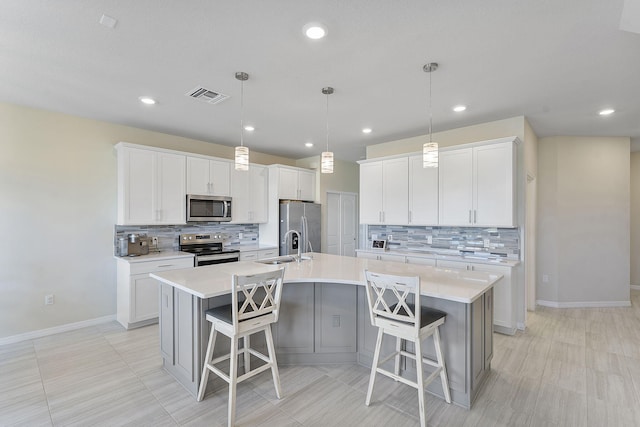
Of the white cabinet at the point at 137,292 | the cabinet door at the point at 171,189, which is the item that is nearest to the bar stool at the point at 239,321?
the white cabinet at the point at 137,292

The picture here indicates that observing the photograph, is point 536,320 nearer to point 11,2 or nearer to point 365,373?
point 365,373

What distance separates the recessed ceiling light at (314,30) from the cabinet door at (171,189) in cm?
306

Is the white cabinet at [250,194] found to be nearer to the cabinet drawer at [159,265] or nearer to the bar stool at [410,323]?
the cabinet drawer at [159,265]

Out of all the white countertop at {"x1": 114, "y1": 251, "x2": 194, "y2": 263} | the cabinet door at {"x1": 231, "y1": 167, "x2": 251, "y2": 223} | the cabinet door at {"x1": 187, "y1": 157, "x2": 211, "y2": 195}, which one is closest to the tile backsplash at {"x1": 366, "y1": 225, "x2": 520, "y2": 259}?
the cabinet door at {"x1": 231, "y1": 167, "x2": 251, "y2": 223}

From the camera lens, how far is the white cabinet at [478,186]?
367 cm

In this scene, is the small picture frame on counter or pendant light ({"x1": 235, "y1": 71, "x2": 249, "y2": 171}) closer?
pendant light ({"x1": 235, "y1": 71, "x2": 249, "y2": 171})

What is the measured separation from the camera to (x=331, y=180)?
6.50 m

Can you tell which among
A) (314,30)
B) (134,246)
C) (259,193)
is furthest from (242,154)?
(259,193)

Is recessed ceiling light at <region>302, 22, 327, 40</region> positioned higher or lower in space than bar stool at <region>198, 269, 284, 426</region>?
higher

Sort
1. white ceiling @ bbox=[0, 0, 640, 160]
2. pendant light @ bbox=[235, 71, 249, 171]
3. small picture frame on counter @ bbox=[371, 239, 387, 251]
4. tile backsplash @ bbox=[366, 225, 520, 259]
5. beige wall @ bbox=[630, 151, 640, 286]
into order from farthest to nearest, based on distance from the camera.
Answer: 1. beige wall @ bbox=[630, 151, 640, 286]
2. small picture frame on counter @ bbox=[371, 239, 387, 251]
3. tile backsplash @ bbox=[366, 225, 520, 259]
4. pendant light @ bbox=[235, 71, 249, 171]
5. white ceiling @ bbox=[0, 0, 640, 160]

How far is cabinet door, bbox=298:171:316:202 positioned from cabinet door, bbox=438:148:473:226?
266 centimetres

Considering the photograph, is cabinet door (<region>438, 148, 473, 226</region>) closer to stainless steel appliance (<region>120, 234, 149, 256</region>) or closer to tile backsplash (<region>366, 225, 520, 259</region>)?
tile backsplash (<region>366, 225, 520, 259</region>)

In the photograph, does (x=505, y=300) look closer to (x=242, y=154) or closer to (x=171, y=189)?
(x=242, y=154)

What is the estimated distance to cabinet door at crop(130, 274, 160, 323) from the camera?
3.78 meters
